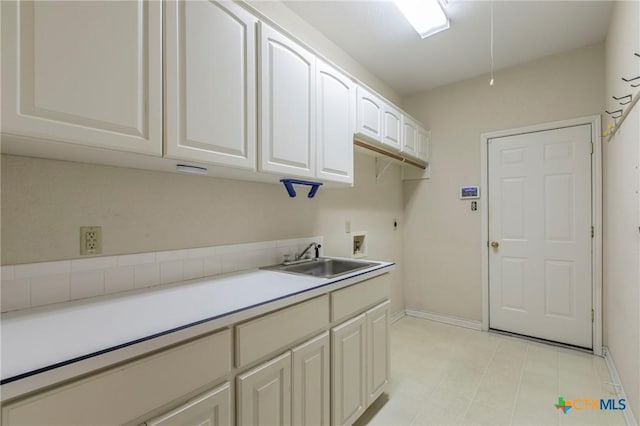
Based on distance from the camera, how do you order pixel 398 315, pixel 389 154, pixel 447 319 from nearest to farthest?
pixel 389 154
pixel 447 319
pixel 398 315

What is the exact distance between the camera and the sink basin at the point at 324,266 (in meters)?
2.00

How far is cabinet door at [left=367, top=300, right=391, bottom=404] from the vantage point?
1.83 m

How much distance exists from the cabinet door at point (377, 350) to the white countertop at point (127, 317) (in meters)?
0.51

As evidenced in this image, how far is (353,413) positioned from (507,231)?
2.44m

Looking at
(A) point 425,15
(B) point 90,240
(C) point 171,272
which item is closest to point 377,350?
(C) point 171,272

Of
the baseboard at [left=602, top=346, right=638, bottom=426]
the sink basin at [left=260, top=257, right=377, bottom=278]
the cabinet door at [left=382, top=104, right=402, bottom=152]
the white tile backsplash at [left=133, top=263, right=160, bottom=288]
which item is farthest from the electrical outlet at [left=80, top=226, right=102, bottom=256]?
the baseboard at [left=602, top=346, right=638, bottom=426]

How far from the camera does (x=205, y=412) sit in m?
1.00

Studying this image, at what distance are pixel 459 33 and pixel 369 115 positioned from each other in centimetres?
105

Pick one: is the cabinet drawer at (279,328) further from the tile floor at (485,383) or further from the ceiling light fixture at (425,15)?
the ceiling light fixture at (425,15)

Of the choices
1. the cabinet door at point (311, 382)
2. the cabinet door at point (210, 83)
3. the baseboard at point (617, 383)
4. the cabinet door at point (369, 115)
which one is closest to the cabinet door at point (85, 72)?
the cabinet door at point (210, 83)

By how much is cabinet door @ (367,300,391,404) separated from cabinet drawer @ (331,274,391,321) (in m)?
0.07

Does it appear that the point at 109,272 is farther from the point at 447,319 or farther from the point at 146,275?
the point at 447,319

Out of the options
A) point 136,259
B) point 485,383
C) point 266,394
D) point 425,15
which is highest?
point 425,15

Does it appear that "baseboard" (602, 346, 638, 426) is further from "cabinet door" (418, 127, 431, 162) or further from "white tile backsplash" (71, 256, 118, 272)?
"white tile backsplash" (71, 256, 118, 272)
